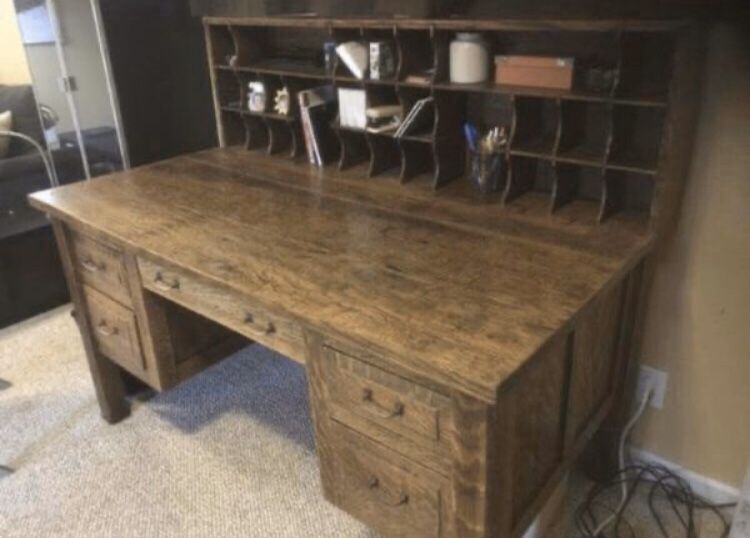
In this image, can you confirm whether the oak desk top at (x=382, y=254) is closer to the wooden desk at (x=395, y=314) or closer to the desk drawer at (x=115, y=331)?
the wooden desk at (x=395, y=314)

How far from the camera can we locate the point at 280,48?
195cm

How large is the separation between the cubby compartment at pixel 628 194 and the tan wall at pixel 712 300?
0.08m

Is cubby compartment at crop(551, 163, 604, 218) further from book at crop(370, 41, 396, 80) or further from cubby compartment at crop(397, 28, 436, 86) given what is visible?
book at crop(370, 41, 396, 80)

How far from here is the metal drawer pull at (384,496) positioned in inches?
42.9

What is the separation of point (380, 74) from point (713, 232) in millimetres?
861

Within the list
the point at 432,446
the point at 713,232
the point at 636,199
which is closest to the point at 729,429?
the point at 713,232

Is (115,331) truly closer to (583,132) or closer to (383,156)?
(383,156)

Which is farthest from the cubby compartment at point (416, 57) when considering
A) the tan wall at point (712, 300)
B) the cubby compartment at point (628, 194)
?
the tan wall at point (712, 300)

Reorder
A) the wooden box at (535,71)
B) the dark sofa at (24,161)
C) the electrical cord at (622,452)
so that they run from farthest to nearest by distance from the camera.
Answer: the dark sofa at (24,161), the electrical cord at (622,452), the wooden box at (535,71)

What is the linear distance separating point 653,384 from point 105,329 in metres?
1.47

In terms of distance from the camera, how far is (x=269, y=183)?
5.59ft

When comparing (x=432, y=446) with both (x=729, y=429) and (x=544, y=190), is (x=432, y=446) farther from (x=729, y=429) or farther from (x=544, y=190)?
(x=729, y=429)

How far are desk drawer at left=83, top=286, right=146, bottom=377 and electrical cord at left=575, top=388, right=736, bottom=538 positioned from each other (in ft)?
3.95

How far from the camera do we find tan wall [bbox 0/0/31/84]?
9.79 ft
